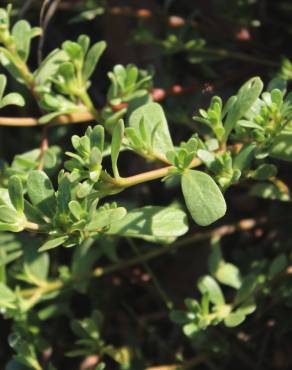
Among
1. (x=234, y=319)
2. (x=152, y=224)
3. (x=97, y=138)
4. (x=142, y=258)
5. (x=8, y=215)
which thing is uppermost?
(x=97, y=138)

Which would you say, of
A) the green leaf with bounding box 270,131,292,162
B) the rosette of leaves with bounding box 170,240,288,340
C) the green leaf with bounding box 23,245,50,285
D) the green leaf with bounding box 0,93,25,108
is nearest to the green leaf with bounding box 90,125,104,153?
the green leaf with bounding box 0,93,25,108

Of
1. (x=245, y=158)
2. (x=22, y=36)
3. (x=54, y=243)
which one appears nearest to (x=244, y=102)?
(x=245, y=158)

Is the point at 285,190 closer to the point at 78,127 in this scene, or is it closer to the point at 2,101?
the point at 2,101

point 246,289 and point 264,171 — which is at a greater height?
point 264,171

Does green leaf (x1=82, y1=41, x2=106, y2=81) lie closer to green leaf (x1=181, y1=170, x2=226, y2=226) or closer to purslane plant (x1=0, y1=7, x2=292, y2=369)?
purslane plant (x1=0, y1=7, x2=292, y2=369)

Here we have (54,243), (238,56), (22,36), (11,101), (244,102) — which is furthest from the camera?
(238,56)

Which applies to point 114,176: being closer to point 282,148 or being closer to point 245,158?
point 245,158

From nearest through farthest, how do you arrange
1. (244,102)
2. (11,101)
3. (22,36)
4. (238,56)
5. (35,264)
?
(244,102) → (11,101) → (22,36) → (35,264) → (238,56)

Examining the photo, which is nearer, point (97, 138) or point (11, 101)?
point (97, 138)
